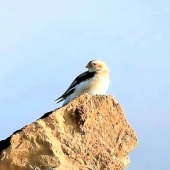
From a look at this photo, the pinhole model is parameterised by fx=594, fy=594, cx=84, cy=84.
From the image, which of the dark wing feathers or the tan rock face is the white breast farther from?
the tan rock face

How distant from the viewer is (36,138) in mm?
8703

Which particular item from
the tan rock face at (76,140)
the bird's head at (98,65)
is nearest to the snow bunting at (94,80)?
the bird's head at (98,65)

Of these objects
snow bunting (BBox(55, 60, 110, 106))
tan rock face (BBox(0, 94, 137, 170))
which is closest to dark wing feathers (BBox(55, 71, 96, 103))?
snow bunting (BBox(55, 60, 110, 106))

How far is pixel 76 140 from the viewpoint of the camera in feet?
29.8

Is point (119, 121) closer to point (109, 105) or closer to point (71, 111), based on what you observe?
point (109, 105)

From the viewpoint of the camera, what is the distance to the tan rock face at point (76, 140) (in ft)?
28.5

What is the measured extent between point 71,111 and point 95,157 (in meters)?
0.82

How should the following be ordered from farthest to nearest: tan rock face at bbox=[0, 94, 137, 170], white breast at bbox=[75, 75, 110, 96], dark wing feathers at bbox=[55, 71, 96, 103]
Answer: dark wing feathers at bbox=[55, 71, 96, 103] → white breast at bbox=[75, 75, 110, 96] → tan rock face at bbox=[0, 94, 137, 170]

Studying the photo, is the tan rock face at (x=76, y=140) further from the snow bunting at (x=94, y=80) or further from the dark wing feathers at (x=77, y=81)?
the dark wing feathers at (x=77, y=81)

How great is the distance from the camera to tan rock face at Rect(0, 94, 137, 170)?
8.68 meters

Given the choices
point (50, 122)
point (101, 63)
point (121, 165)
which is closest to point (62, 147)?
point (50, 122)

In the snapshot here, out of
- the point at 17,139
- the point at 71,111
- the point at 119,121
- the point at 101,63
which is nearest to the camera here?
the point at 17,139

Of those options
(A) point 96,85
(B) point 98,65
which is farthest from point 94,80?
(B) point 98,65

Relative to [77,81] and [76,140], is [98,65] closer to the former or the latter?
[77,81]
